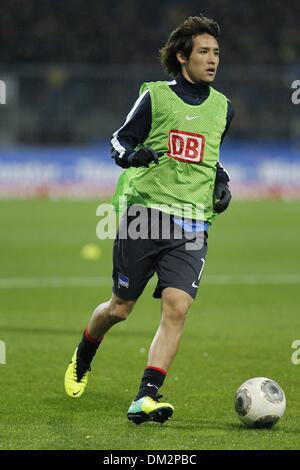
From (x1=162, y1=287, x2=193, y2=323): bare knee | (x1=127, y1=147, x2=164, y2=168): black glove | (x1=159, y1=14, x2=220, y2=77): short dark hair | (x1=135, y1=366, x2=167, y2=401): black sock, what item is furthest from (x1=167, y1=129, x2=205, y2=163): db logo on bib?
(x1=135, y1=366, x2=167, y2=401): black sock

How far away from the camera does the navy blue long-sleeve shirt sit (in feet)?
23.9

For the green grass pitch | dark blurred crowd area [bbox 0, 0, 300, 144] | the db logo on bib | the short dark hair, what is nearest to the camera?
the green grass pitch

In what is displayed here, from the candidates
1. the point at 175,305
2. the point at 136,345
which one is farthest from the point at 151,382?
the point at 136,345

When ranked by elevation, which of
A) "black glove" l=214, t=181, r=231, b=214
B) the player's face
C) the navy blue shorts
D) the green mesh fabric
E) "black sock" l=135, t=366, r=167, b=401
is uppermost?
the player's face

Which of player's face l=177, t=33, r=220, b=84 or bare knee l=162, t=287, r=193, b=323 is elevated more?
player's face l=177, t=33, r=220, b=84

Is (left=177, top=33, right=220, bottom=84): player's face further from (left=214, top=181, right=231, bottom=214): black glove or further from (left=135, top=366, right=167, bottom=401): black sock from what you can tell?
(left=135, top=366, right=167, bottom=401): black sock

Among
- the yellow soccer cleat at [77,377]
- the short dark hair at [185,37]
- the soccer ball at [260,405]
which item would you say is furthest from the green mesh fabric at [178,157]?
the yellow soccer cleat at [77,377]

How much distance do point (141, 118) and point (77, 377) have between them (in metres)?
1.87

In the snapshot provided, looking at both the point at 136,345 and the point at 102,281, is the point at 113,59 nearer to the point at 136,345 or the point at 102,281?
the point at 102,281

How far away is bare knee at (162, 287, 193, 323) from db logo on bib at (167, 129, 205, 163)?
849 mm

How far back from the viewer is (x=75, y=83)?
3167 centimetres

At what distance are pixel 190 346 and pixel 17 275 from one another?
562 centimetres
